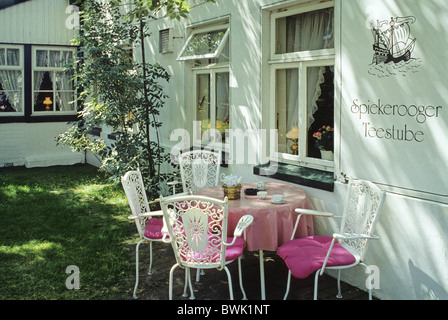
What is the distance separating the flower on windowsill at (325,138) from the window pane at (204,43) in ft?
7.24

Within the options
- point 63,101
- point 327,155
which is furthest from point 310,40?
point 63,101

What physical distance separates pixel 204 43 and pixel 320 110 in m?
2.43

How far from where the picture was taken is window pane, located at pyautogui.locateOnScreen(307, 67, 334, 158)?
16.5 ft

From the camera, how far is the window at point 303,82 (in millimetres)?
5012

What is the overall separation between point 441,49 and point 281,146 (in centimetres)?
236

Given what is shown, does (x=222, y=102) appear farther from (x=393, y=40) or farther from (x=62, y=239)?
(x=393, y=40)

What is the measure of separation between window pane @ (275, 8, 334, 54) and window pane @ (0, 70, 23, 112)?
28.8ft

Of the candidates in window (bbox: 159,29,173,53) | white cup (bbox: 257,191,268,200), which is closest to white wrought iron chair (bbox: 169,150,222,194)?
white cup (bbox: 257,191,268,200)

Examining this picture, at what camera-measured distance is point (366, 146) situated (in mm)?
4316

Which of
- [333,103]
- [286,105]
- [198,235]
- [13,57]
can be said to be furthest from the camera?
[13,57]

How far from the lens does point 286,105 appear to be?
5582 millimetres

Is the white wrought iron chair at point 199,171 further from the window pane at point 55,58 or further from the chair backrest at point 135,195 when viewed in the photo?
the window pane at point 55,58
